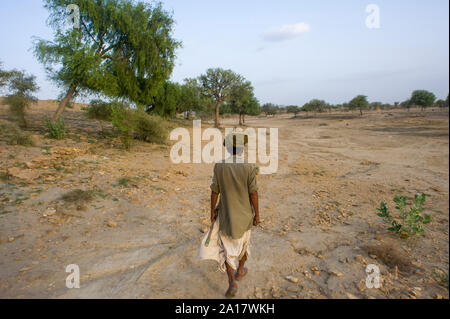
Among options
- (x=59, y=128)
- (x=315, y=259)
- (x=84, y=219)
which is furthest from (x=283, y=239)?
(x=59, y=128)

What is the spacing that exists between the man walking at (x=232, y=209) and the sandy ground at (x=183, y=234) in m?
0.35

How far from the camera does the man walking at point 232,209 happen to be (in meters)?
2.44

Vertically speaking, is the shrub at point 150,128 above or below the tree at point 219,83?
below

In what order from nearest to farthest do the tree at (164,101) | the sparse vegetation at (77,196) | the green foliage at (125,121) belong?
the sparse vegetation at (77,196) → the green foliage at (125,121) → the tree at (164,101)

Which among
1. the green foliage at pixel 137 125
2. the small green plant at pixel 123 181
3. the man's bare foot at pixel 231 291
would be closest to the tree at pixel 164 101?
the green foliage at pixel 137 125

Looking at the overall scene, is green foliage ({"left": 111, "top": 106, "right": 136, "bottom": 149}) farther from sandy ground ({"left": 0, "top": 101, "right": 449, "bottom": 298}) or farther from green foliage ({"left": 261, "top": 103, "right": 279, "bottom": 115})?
green foliage ({"left": 261, "top": 103, "right": 279, "bottom": 115})

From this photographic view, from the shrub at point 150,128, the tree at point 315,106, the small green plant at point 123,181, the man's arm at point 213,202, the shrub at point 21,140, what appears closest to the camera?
the man's arm at point 213,202

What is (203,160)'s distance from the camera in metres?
9.95

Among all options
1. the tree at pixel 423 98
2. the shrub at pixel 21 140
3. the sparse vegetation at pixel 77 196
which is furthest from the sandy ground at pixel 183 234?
the tree at pixel 423 98

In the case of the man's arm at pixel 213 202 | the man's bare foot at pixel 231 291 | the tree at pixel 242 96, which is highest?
the tree at pixel 242 96

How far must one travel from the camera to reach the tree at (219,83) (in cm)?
2547

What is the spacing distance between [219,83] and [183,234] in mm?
23931

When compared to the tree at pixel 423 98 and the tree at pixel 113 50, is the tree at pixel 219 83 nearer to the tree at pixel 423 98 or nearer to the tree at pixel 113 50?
the tree at pixel 113 50

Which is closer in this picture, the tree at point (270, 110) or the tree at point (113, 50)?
the tree at point (113, 50)
